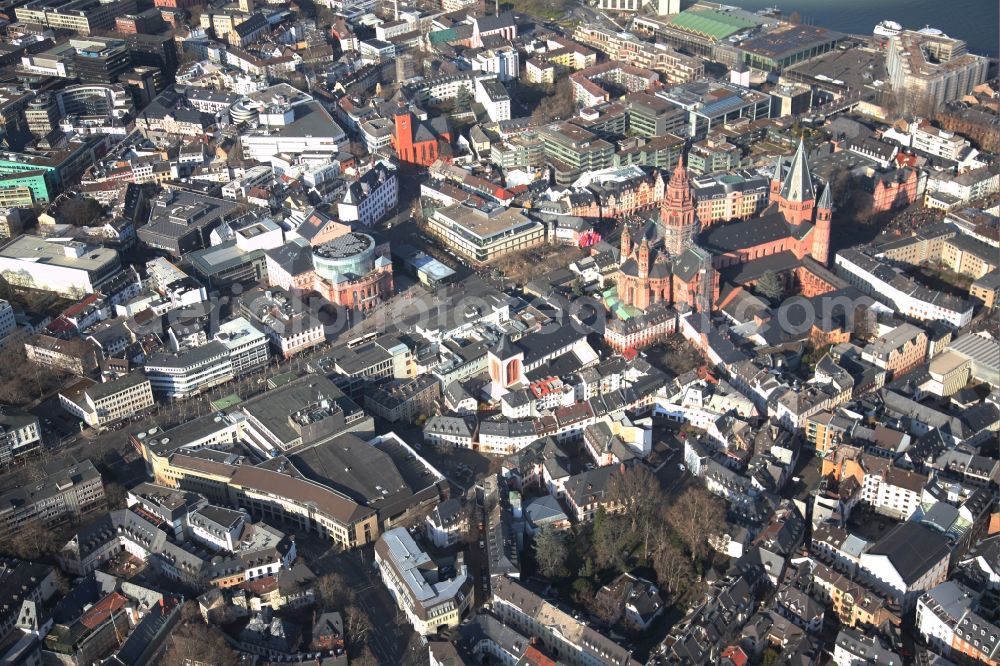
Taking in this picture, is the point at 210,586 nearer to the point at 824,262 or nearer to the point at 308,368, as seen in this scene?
the point at 308,368

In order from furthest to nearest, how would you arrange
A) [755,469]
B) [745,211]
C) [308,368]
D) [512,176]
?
[512,176] → [745,211] → [308,368] → [755,469]

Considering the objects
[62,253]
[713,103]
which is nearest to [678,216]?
[713,103]

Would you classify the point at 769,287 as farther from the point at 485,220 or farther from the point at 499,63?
the point at 499,63

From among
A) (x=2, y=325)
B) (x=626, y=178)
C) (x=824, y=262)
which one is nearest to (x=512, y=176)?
(x=626, y=178)

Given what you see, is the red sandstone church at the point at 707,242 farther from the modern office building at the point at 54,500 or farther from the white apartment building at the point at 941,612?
the modern office building at the point at 54,500

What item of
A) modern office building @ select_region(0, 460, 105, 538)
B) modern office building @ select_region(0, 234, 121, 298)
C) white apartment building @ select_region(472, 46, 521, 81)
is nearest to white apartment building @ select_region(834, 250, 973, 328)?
white apartment building @ select_region(472, 46, 521, 81)

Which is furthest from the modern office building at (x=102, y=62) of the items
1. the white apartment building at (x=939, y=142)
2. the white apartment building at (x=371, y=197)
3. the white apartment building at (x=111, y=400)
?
the white apartment building at (x=939, y=142)

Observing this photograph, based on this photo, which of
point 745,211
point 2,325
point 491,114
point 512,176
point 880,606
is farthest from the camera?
point 491,114
